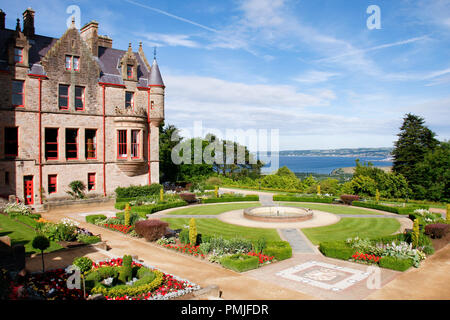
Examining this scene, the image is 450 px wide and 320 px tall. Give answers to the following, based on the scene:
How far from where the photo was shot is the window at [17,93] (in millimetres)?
31888

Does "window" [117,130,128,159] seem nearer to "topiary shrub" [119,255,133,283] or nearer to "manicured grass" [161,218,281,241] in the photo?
"manicured grass" [161,218,281,241]

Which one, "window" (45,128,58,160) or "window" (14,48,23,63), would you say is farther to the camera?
"window" (45,128,58,160)

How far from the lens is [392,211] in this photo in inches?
1265

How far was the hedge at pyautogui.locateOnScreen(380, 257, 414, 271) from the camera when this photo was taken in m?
15.7

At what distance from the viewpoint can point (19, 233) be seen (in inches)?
815

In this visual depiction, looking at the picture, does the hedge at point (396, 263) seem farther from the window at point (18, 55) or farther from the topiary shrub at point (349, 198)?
the window at point (18, 55)

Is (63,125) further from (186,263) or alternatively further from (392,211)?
(392,211)

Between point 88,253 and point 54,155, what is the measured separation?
2010 cm

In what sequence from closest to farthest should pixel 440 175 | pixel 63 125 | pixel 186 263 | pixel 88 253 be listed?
pixel 186 263
pixel 88 253
pixel 63 125
pixel 440 175

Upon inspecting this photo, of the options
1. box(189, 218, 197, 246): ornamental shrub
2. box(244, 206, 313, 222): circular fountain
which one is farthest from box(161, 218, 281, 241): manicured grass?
box(189, 218, 197, 246): ornamental shrub

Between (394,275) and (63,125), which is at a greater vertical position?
(63,125)

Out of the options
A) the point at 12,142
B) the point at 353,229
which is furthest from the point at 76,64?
the point at 353,229

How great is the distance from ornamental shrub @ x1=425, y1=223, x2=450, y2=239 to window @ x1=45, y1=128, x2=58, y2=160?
108 ft
